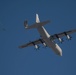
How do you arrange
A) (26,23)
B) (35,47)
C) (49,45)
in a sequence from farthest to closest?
(35,47)
(49,45)
(26,23)

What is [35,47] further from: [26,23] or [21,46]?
[26,23]

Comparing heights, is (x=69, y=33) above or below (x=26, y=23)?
below

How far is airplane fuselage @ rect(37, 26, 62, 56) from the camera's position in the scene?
74912 mm

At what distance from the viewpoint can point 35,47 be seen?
85.8 metres

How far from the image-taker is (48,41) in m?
79.1

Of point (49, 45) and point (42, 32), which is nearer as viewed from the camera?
point (42, 32)

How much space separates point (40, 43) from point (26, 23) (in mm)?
14420

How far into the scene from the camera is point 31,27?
237 ft

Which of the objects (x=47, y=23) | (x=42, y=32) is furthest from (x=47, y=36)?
(x=47, y=23)

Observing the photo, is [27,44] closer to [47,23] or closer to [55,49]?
[55,49]

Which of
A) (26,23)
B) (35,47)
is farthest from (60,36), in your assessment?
(26,23)

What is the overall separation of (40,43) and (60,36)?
7036 millimetres

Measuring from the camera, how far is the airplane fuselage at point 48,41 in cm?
7491

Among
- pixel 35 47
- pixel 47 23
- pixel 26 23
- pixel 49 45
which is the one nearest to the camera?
pixel 47 23
